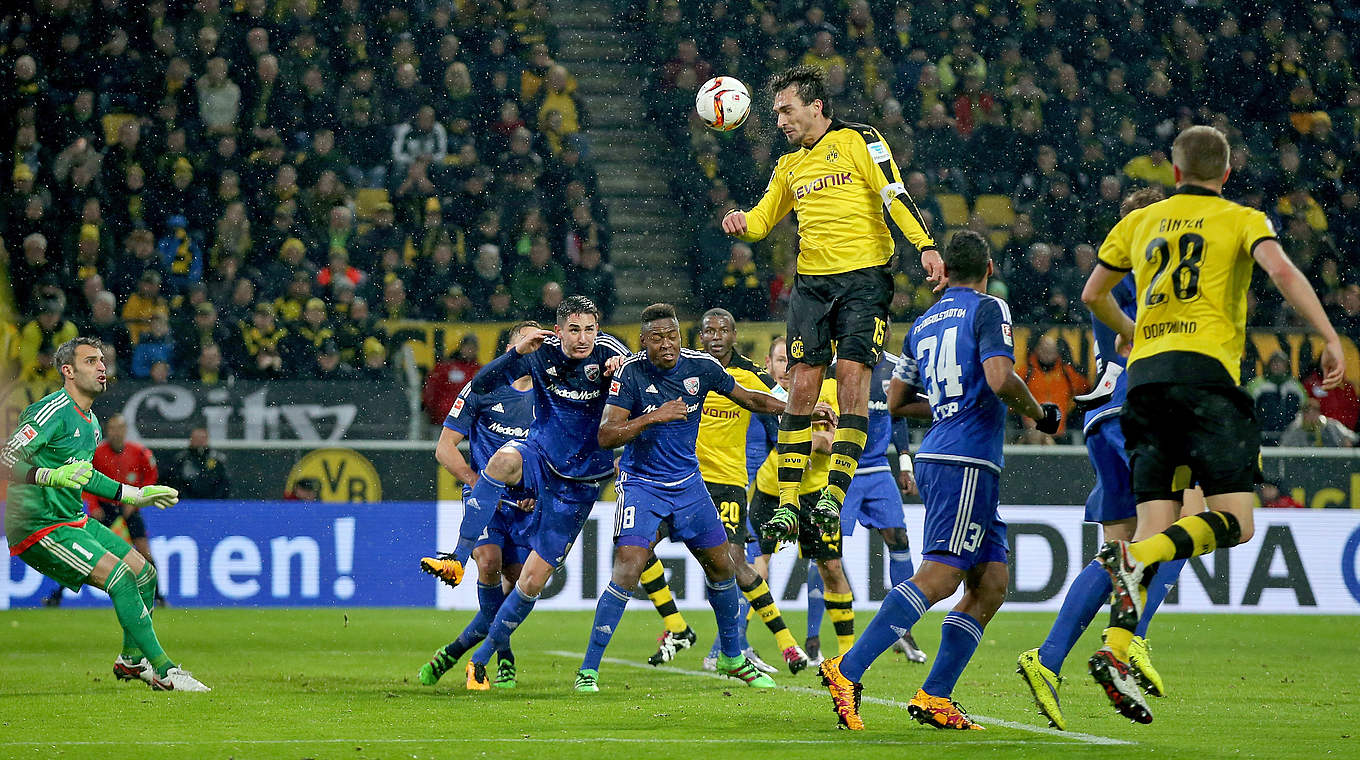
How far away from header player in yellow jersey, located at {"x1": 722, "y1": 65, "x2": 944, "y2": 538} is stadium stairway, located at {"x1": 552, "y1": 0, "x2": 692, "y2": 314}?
1017cm

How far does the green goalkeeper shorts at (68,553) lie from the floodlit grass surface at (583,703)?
2.24 feet

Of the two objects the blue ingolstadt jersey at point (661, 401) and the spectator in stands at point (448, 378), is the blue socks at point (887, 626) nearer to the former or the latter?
the blue ingolstadt jersey at point (661, 401)

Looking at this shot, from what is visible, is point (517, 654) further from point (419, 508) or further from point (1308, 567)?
point (1308, 567)

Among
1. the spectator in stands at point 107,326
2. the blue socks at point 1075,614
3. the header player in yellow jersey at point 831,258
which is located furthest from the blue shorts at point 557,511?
the spectator in stands at point 107,326

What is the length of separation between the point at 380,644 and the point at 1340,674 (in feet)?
23.6

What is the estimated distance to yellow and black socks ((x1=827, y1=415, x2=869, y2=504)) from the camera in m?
7.84

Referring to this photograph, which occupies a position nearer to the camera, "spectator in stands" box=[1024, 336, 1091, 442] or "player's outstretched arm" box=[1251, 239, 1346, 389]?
"player's outstretched arm" box=[1251, 239, 1346, 389]

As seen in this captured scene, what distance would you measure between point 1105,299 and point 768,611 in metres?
4.32

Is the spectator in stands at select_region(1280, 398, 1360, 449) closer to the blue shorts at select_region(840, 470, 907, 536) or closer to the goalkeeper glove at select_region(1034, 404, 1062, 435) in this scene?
the blue shorts at select_region(840, 470, 907, 536)

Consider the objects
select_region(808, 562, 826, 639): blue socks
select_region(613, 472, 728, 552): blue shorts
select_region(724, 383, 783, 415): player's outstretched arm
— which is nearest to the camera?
select_region(613, 472, 728, 552): blue shorts

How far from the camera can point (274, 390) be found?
15188 mm

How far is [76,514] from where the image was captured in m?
9.25

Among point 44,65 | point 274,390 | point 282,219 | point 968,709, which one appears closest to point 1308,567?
point 968,709

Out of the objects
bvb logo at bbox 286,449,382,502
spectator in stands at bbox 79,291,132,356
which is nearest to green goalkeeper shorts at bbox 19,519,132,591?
bvb logo at bbox 286,449,382,502
